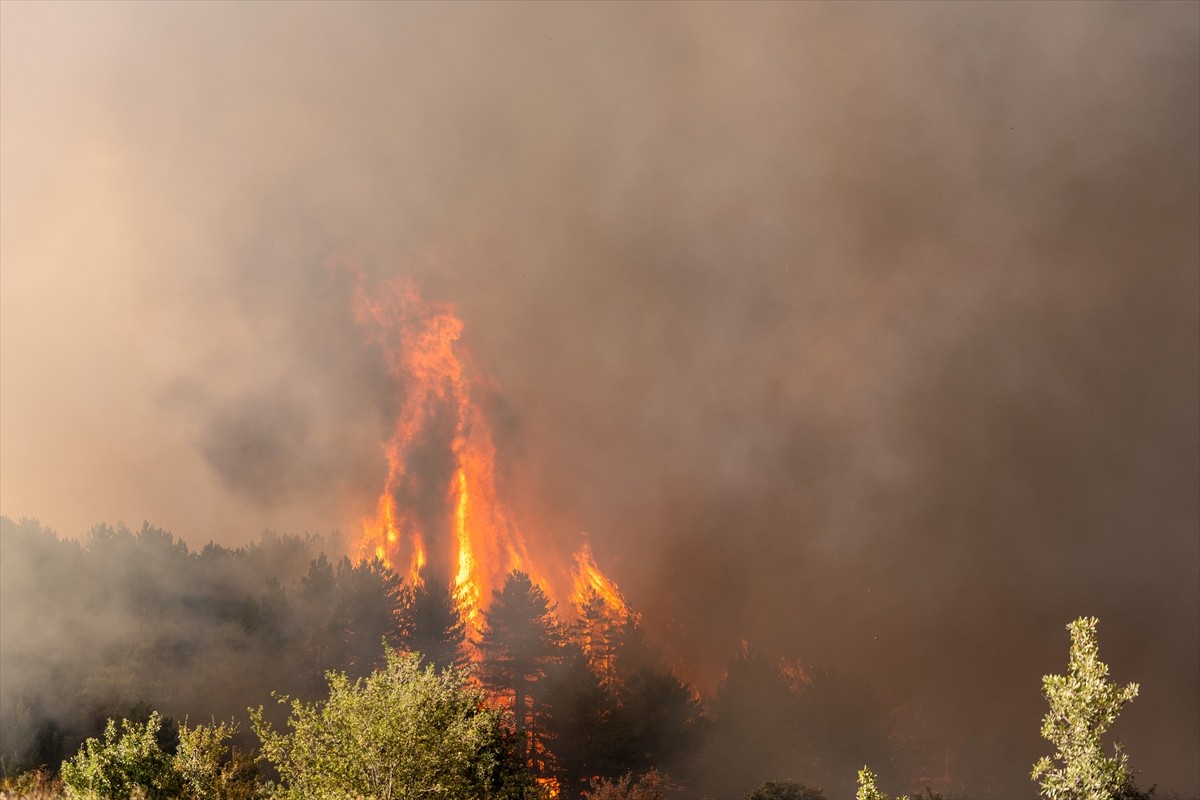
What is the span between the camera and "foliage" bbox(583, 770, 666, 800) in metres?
78.1

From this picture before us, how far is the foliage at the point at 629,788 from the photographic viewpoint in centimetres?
7812

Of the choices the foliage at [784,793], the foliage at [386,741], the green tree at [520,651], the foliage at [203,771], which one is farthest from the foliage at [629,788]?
the foliage at [386,741]

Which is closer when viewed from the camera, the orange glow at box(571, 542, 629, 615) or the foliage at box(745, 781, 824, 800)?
the foliage at box(745, 781, 824, 800)

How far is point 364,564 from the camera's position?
341ft

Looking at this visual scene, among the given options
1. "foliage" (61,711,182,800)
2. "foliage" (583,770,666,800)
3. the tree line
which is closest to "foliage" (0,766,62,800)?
"foliage" (61,711,182,800)

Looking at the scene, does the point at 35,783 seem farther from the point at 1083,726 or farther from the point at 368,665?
the point at 1083,726

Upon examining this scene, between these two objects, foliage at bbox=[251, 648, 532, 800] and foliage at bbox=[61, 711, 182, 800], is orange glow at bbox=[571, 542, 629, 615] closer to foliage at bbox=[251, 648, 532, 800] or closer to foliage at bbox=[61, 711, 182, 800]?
foliage at bbox=[61, 711, 182, 800]

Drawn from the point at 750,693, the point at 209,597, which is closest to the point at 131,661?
the point at 209,597

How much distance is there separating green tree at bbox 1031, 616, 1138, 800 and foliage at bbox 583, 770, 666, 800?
5294 centimetres

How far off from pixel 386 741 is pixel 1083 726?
978 inches

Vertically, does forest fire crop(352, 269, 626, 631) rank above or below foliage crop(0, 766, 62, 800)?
above

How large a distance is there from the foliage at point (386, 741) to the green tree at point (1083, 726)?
71.3 feet

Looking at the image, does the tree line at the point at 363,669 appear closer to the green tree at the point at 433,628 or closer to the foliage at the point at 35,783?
the green tree at the point at 433,628

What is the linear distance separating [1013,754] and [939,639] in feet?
110
